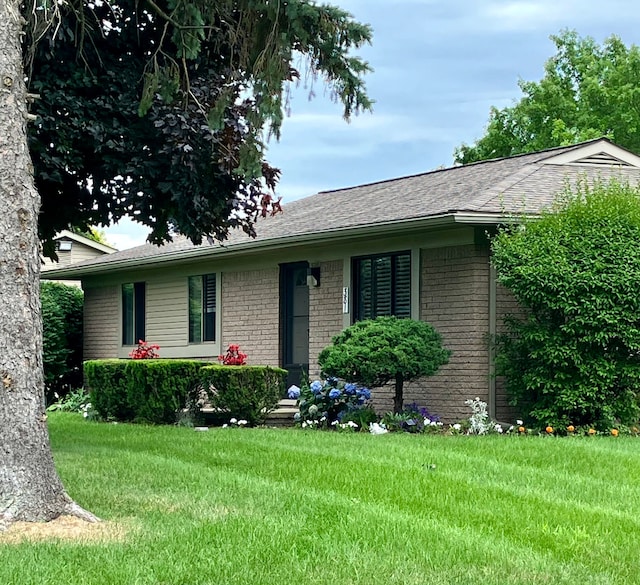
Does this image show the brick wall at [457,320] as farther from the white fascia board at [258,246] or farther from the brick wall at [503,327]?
the white fascia board at [258,246]

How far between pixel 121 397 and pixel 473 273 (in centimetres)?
574

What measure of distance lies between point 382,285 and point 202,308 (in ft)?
16.6

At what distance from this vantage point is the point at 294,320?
17.2m

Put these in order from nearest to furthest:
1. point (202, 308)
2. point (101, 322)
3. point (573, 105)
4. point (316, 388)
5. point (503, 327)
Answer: point (503, 327) < point (316, 388) < point (202, 308) < point (101, 322) < point (573, 105)

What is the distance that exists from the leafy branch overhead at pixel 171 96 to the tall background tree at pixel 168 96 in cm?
1

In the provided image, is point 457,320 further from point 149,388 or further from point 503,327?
point 149,388

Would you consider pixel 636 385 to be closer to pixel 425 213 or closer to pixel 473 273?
pixel 473 273

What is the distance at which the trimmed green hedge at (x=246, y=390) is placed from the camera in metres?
14.4

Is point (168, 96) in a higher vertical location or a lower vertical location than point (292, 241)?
higher

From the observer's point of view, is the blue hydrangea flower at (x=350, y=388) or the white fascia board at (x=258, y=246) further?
the blue hydrangea flower at (x=350, y=388)

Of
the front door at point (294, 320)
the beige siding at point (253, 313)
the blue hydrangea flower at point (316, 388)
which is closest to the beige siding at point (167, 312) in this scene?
the beige siding at point (253, 313)

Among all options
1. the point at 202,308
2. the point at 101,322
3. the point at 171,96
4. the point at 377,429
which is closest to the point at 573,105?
the point at 101,322

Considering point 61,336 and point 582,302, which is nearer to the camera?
point 582,302

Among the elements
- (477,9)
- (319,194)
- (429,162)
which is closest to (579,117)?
(429,162)
